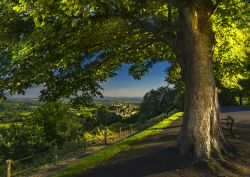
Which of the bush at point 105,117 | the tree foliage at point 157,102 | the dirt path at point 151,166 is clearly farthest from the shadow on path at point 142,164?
the tree foliage at point 157,102

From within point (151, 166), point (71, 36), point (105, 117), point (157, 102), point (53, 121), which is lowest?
point (151, 166)

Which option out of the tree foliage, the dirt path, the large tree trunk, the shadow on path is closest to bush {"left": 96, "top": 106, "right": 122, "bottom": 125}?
the tree foliage

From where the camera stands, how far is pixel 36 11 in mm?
13266

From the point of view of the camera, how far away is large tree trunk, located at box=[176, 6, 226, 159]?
1711cm

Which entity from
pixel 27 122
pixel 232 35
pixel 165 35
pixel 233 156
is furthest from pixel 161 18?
pixel 27 122

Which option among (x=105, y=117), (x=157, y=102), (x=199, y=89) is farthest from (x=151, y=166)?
(x=157, y=102)

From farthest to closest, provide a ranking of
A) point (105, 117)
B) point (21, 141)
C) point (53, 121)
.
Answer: point (105, 117) < point (53, 121) < point (21, 141)

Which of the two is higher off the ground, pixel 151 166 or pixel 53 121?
pixel 53 121

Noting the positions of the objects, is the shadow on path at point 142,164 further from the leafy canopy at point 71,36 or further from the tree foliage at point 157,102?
the tree foliage at point 157,102

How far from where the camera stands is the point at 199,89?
17203 millimetres

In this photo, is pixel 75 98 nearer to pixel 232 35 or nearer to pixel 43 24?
pixel 43 24

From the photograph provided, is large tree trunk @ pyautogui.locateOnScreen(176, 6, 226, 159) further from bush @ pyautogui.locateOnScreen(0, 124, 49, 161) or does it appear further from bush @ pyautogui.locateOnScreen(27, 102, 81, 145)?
bush @ pyautogui.locateOnScreen(27, 102, 81, 145)

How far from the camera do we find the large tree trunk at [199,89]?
674 inches

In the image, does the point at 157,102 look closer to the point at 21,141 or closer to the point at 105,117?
the point at 105,117
